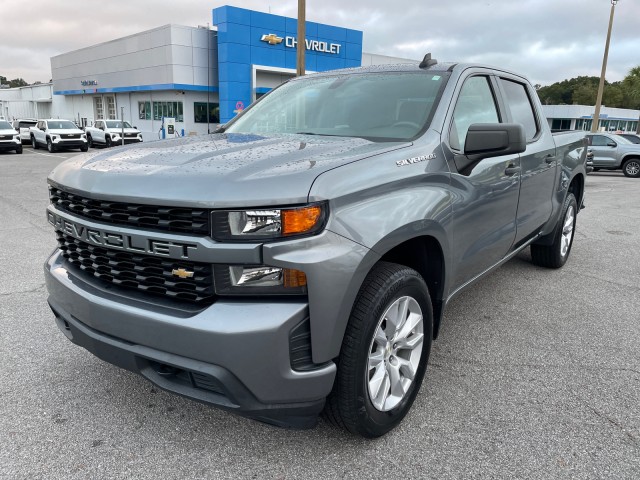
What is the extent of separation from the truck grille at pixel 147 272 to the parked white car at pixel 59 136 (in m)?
26.9

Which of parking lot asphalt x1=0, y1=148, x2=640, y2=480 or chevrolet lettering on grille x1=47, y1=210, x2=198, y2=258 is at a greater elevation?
chevrolet lettering on grille x1=47, y1=210, x2=198, y2=258

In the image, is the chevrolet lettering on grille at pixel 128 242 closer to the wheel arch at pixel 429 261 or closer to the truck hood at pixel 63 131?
the wheel arch at pixel 429 261

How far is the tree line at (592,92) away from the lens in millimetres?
46344

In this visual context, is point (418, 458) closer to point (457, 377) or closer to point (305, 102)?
point (457, 377)

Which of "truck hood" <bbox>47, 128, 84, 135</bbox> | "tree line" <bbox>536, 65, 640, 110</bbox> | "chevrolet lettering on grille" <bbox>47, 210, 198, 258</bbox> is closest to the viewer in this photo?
"chevrolet lettering on grille" <bbox>47, 210, 198, 258</bbox>

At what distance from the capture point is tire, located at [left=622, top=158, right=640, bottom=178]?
61.4ft

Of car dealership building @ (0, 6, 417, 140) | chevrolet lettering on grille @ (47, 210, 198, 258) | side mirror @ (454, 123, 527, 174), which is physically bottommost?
chevrolet lettering on grille @ (47, 210, 198, 258)

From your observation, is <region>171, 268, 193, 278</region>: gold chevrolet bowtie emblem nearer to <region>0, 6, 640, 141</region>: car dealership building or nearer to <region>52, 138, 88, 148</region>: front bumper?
<region>0, 6, 640, 141</region>: car dealership building

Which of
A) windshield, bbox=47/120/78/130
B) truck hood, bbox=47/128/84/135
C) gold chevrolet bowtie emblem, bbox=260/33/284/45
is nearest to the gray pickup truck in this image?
truck hood, bbox=47/128/84/135

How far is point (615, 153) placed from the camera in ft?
62.0

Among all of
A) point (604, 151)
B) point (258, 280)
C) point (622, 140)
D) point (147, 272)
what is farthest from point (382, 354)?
point (622, 140)

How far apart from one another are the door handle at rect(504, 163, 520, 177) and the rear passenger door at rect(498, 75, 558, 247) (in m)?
0.15

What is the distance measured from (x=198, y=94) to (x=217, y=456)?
3522cm

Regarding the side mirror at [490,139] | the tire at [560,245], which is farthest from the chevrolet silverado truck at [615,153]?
the side mirror at [490,139]
